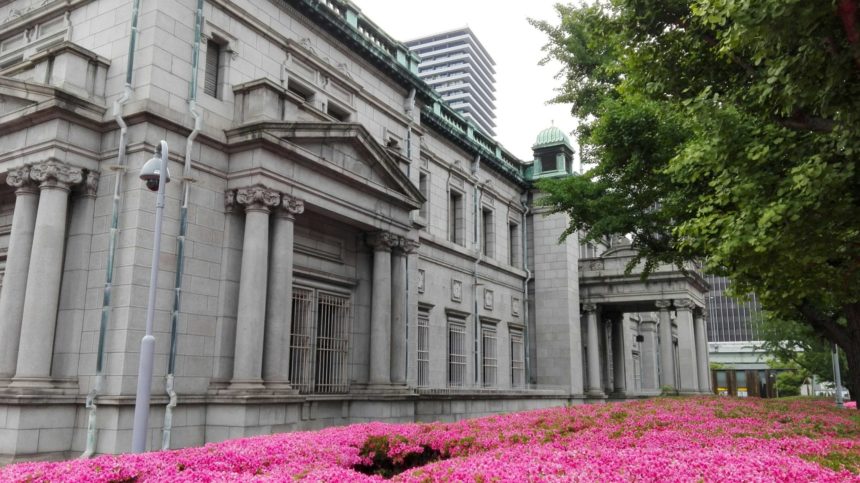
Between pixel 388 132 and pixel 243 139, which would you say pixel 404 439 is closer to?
pixel 243 139

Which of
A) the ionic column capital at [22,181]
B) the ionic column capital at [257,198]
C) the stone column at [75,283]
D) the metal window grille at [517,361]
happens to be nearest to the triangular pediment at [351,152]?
the ionic column capital at [257,198]

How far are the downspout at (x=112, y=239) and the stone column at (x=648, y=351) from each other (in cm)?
3654

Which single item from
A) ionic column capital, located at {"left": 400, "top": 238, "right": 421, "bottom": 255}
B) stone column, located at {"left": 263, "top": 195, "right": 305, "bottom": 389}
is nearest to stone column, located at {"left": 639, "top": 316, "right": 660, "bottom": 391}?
ionic column capital, located at {"left": 400, "top": 238, "right": 421, "bottom": 255}

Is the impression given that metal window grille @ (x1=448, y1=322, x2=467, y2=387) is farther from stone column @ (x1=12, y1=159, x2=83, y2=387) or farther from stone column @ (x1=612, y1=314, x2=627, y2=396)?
stone column @ (x1=12, y1=159, x2=83, y2=387)

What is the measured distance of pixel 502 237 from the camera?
31.0 m

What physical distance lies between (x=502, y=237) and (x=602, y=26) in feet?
59.4

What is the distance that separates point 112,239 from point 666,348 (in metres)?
28.7

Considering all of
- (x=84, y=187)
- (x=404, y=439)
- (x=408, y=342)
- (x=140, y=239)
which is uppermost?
(x=84, y=187)

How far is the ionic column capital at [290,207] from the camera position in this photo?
15.2m

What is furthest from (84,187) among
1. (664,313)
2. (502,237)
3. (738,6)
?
(664,313)

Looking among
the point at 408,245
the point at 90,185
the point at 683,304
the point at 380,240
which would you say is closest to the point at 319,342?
the point at 380,240

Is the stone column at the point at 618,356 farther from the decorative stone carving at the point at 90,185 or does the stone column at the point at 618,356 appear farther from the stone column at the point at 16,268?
the stone column at the point at 16,268

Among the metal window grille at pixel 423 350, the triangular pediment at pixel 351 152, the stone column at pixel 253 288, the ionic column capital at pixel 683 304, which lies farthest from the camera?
the ionic column capital at pixel 683 304

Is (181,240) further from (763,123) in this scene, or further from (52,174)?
(763,123)
